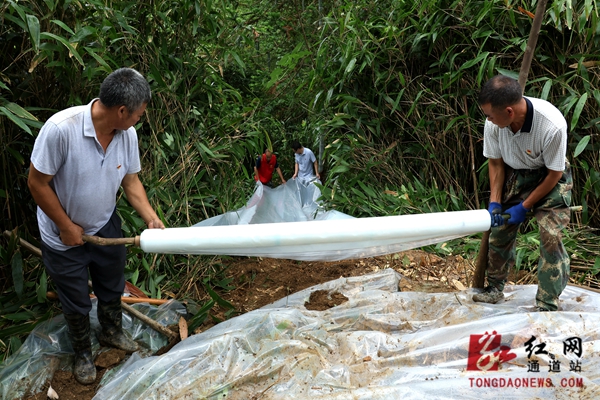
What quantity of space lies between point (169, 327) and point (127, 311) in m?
0.24

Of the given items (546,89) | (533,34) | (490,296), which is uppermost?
(533,34)

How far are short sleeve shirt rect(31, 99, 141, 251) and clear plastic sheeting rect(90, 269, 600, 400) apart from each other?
0.71 m

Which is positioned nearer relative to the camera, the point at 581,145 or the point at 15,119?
the point at 15,119

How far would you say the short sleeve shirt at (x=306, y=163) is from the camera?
22.2 feet

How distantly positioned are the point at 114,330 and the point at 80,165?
3.00 ft

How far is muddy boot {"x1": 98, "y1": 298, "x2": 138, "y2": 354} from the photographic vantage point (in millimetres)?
2396

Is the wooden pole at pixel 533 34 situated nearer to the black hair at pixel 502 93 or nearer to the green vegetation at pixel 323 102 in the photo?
the black hair at pixel 502 93

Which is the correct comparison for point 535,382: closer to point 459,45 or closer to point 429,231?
point 429,231

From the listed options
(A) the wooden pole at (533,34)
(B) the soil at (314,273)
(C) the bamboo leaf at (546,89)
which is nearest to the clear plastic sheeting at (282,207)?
(B) the soil at (314,273)

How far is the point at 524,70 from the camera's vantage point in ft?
7.93

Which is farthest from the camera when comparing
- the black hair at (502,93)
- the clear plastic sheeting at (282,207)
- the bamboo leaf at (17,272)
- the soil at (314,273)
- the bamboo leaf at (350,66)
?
the bamboo leaf at (350,66)

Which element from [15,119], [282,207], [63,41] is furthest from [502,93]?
[282,207]

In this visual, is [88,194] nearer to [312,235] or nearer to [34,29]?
[34,29]

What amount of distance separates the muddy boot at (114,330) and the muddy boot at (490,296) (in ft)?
5.99
